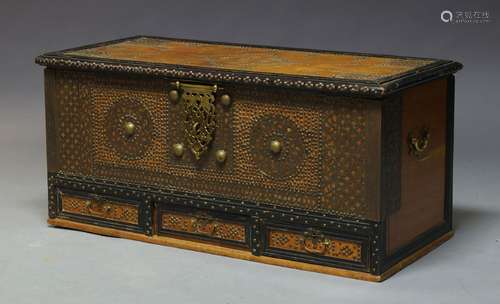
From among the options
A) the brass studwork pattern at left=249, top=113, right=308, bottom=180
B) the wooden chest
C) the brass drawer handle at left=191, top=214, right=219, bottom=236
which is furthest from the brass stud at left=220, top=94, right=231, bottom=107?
the brass drawer handle at left=191, top=214, right=219, bottom=236

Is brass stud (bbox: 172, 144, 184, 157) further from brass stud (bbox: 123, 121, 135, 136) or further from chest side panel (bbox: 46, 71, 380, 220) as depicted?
brass stud (bbox: 123, 121, 135, 136)

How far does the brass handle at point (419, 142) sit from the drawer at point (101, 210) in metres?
1.19

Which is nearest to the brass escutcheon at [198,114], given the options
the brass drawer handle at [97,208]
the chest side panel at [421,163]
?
the brass drawer handle at [97,208]

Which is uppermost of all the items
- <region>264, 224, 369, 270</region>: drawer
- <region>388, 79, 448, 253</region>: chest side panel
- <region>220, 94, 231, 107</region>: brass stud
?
<region>220, 94, 231, 107</region>: brass stud

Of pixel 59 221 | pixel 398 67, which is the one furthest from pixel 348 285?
pixel 59 221

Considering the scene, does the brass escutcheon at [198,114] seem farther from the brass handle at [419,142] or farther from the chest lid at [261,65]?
the brass handle at [419,142]

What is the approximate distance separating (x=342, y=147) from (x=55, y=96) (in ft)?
4.66

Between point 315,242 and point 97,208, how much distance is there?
1093 millimetres

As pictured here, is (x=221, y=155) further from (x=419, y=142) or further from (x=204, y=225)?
(x=419, y=142)

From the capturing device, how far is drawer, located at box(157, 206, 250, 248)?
632 cm

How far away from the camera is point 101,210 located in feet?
22.0

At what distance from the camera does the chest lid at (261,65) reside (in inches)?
236

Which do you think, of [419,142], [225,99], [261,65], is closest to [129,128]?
[225,99]

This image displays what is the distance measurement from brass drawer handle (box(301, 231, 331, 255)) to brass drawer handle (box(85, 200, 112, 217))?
98 cm
